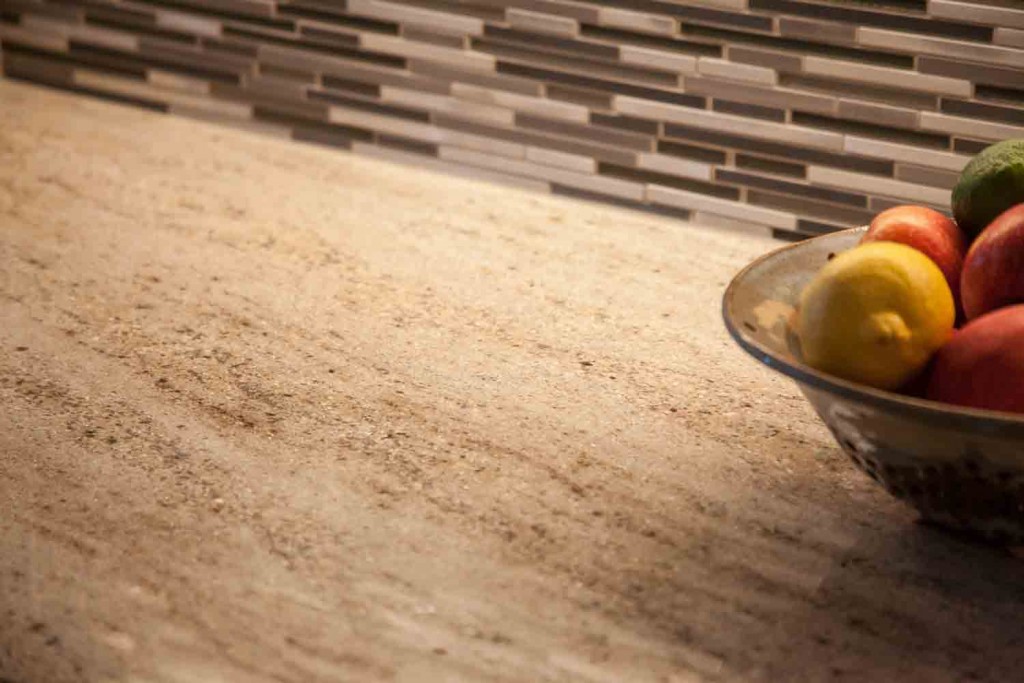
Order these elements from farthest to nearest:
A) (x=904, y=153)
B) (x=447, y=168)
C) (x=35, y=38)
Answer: (x=35, y=38)
(x=447, y=168)
(x=904, y=153)

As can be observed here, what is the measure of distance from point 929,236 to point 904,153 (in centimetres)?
56

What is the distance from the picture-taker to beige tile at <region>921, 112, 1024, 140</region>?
1324mm

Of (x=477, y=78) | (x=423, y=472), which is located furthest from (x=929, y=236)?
(x=477, y=78)

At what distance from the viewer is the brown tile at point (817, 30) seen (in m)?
1.38

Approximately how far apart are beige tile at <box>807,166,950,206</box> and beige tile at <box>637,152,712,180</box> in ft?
0.42

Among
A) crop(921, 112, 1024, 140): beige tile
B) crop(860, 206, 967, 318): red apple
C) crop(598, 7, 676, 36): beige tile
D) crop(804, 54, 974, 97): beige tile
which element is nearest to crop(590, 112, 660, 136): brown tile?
crop(598, 7, 676, 36): beige tile

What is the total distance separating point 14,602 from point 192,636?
0.40 feet

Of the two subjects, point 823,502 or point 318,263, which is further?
point 318,263

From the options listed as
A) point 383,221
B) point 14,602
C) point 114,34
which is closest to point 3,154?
point 114,34

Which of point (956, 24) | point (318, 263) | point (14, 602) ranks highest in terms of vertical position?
point (956, 24)

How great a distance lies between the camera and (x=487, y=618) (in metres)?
0.82

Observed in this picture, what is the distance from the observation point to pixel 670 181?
1.56 metres

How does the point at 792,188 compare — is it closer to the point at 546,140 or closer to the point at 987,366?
the point at 546,140

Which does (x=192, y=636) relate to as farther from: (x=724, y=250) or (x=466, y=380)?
(x=724, y=250)
